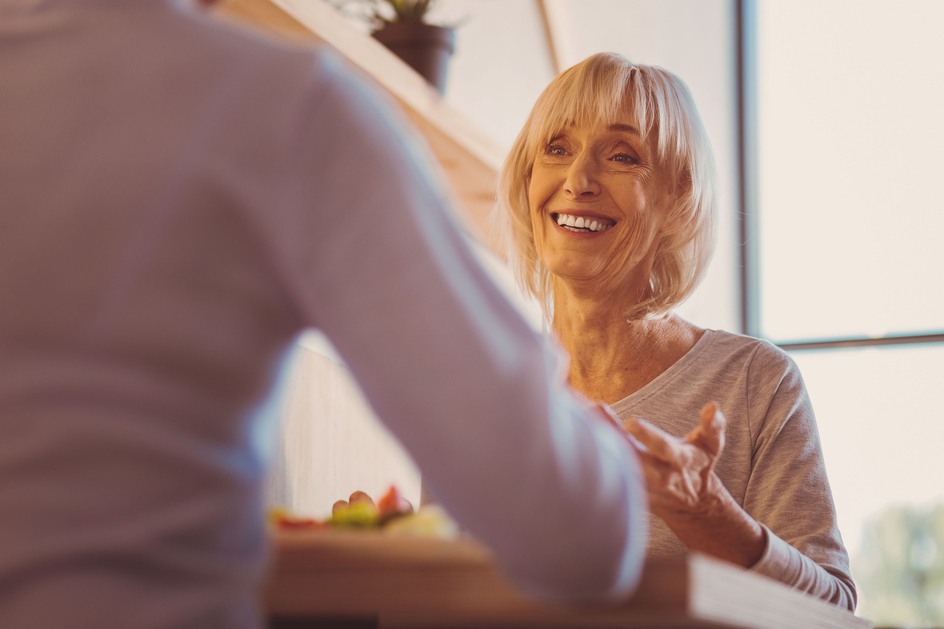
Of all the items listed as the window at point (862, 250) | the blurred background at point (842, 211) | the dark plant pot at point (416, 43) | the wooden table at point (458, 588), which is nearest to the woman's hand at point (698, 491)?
the wooden table at point (458, 588)

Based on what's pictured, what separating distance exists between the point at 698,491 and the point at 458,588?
0.44m

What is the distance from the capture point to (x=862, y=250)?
4637 millimetres

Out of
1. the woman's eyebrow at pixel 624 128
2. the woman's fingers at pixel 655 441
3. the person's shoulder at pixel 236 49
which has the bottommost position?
the woman's fingers at pixel 655 441

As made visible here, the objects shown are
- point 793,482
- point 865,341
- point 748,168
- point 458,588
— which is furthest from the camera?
point 748,168

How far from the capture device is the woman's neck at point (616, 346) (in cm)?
175

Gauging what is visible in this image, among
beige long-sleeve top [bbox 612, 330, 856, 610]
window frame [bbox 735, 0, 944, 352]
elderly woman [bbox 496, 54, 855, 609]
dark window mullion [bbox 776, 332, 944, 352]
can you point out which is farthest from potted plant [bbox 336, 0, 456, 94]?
window frame [bbox 735, 0, 944, 352]

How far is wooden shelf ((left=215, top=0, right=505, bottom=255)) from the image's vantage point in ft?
5.79

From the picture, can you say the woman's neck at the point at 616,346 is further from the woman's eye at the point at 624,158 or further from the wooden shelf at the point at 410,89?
the wooden shelf at the point at 410,89

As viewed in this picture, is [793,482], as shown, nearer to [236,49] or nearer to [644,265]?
[644,265]

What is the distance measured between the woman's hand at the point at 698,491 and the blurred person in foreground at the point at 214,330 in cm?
27

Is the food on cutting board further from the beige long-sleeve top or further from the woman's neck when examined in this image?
the woman's neck

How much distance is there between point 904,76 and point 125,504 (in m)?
5.01

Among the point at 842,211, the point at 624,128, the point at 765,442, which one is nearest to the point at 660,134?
the point at 624,128

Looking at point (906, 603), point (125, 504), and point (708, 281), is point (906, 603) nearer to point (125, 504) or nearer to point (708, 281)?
point (708, 281)
